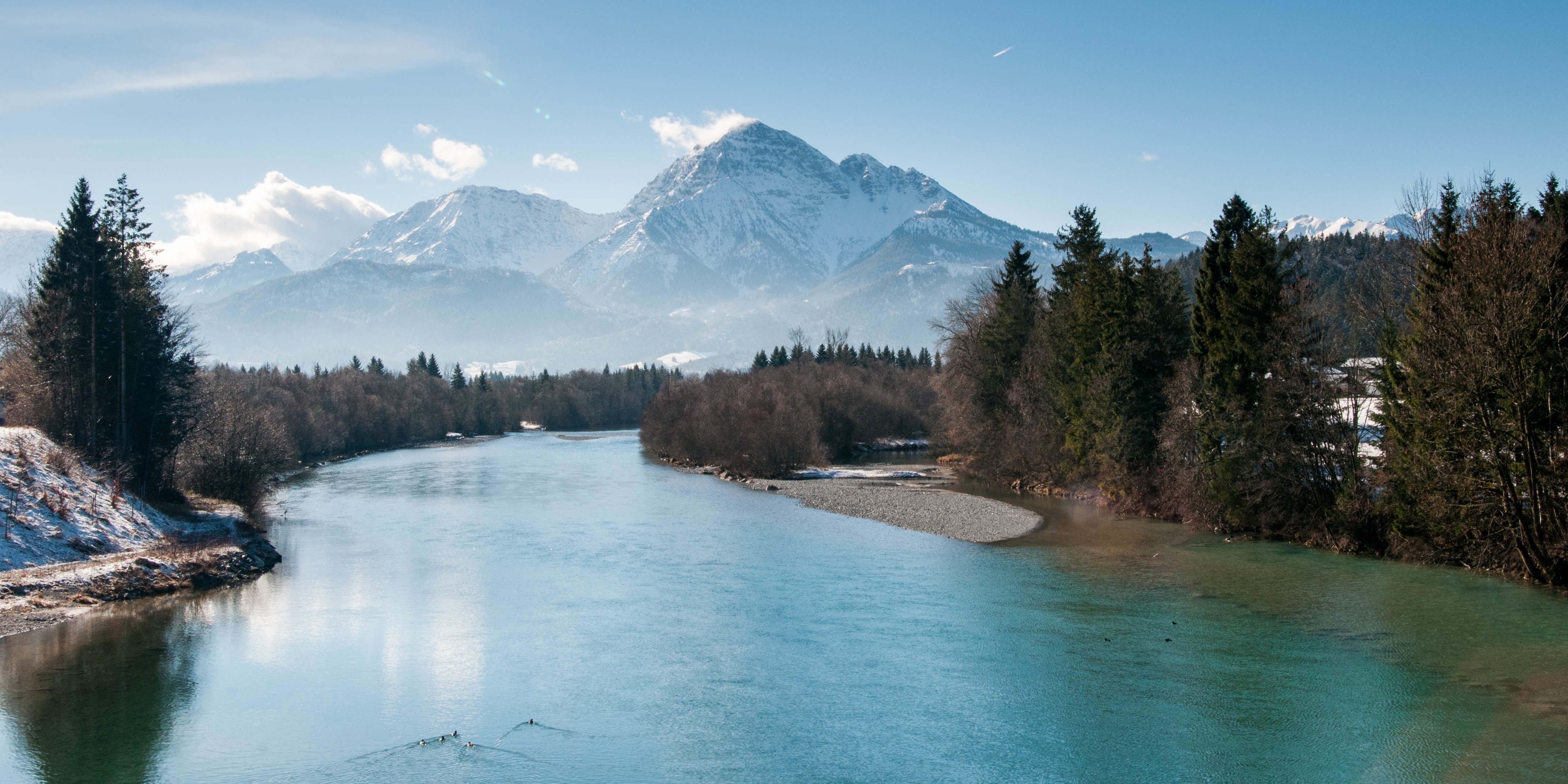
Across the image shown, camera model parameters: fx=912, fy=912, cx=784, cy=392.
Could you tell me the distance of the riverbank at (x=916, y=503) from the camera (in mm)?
41625

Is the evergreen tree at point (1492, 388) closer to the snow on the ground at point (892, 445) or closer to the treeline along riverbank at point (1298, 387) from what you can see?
the treeline along riverbank at point (1298, 387)

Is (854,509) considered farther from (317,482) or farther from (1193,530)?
(317,482)

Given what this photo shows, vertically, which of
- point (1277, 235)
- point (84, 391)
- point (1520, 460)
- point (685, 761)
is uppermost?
point (1277, 235)

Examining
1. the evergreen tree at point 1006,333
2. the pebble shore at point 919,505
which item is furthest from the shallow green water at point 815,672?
the evergreen tree at point 1006,333

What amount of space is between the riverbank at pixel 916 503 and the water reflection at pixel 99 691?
1114 inches

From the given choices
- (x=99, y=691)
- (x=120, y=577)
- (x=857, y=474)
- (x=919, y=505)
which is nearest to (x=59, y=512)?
(x=120, y=577)

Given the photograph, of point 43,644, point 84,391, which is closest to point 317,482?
point 84,391

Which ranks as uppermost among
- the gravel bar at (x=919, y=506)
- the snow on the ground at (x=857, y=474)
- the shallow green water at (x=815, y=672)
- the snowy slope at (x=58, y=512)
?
the snowy slope at (x=58, y=512)

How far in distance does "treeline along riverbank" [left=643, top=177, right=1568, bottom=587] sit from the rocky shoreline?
37041 millimetres

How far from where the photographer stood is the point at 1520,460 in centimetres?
2500

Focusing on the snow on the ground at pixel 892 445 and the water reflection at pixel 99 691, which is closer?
the water reflection at pixel 99 691

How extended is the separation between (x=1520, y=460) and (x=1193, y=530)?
582 inches

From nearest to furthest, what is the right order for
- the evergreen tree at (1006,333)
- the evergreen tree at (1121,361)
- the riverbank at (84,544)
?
the riverbank at (84,544) → the evergreen tree at (1121,361) → the evergreen tree at (1006,333)

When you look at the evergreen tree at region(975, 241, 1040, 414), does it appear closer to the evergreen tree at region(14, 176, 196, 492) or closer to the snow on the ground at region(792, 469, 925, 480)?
the snow on the ground at region(792, 469, 925, 480)
